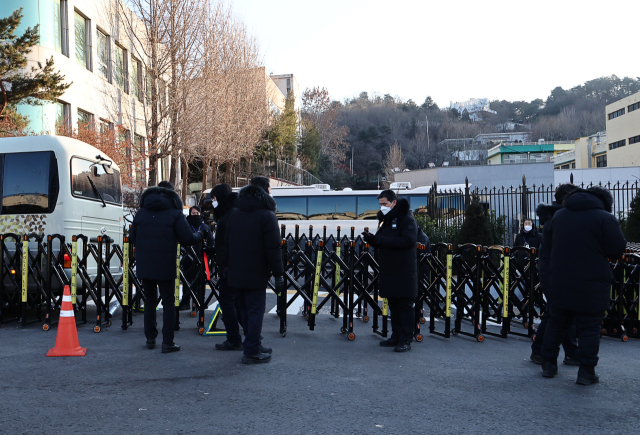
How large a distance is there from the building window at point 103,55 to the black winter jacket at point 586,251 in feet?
70.6

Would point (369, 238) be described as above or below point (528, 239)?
above

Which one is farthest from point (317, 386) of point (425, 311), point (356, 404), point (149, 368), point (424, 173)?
point (424, 173)

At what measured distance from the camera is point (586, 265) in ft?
16.3

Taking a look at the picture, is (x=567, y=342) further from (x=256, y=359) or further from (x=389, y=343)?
(x=256, y=359)

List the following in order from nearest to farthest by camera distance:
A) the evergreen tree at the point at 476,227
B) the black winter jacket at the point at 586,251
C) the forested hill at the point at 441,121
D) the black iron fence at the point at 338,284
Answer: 1. the black winter jacket at the point at 586,251
2. the black iron fence at the point at 338,284
3. the evergreen tree at the point at 476,227
4. the forested hill at the point at 441,121

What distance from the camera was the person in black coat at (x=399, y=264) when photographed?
20.6 ft

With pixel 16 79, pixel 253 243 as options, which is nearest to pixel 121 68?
pixel 16 79

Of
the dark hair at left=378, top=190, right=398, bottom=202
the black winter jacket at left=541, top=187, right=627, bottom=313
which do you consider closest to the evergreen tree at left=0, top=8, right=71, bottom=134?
the dark hair at left=378, top=190, right=398, bottom=202

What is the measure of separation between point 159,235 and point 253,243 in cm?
121

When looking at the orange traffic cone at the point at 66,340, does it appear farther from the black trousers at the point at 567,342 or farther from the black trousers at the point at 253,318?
the black trousers at the point at 567,342

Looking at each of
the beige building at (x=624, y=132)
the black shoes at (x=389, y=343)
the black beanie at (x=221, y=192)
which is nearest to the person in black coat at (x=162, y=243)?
the black beanie at (x=221, y=192)

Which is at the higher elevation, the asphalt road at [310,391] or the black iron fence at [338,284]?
the black iron fence at [338,284]

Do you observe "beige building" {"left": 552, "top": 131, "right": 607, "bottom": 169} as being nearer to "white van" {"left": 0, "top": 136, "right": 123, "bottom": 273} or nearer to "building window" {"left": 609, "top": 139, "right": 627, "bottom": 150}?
"building window" {"left": 609, "top": 139, "right": 627, "bottom": 150}

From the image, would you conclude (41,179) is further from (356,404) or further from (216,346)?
(356,404)
